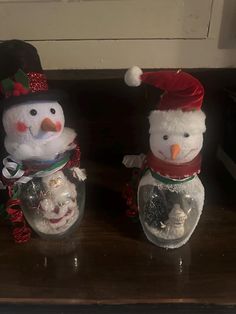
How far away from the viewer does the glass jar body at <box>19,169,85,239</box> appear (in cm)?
62

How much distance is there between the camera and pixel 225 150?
0.84m

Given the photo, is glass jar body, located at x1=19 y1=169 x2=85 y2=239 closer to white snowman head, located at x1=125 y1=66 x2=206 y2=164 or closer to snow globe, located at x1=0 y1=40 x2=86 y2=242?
snow globe, located at x1=0 y1=40 x2=86 y2=242

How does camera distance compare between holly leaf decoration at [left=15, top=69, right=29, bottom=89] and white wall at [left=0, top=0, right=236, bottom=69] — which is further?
white wall at [left=0, top=0, right=236, bottom=69]

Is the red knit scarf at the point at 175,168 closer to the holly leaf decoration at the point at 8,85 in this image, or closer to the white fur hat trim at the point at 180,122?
the white fur hat trim at the point at 180,122

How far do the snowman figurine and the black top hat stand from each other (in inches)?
5.2

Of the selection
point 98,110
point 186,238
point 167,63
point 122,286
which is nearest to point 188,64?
point 167,63

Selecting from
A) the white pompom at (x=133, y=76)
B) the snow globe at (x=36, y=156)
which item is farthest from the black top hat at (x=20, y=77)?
the white pompom at (x=133, y=76)

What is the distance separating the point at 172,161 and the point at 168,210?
0.11m

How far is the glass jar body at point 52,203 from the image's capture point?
2.03 feet

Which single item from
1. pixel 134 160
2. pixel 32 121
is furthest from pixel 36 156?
pixel 134 160

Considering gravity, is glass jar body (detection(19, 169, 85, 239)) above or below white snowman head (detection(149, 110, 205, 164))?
below

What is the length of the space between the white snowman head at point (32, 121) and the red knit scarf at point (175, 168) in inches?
6.2

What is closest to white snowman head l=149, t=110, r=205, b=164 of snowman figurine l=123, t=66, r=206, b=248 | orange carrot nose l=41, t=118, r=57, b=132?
snowman figurine l=123, t=66, r=206, b=248

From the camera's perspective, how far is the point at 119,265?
587 millimetres
